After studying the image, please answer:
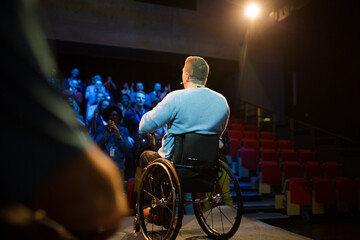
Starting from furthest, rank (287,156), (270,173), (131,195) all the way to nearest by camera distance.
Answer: (287,156) → (270,173) → (131,195)

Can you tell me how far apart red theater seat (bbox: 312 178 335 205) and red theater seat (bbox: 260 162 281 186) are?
437 mm

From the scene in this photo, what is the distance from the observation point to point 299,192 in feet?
10.8

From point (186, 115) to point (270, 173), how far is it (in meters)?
2.61

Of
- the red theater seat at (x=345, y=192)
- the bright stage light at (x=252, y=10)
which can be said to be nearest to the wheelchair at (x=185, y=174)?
the red theater seat at (x=345, y=192)

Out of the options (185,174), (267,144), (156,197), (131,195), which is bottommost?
(131,195)

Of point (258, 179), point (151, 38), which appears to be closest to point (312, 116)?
point (258, 179)

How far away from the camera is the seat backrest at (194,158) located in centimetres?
134

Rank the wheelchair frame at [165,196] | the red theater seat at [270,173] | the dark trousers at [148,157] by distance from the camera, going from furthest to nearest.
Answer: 1. the red theater seat at [270,173]
2. the dark trousers at [148,157]
3. the wheelchair frame at [165,196]

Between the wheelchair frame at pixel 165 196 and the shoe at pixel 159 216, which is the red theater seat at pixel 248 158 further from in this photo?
the shoe at pixel 159 216

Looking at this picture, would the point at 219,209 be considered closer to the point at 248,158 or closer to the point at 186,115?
the point at 186,115

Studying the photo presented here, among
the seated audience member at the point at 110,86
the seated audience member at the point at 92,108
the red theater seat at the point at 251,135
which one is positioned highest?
the seated audience member at the point at 110,86

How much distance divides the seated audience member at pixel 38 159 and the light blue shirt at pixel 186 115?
0.94m

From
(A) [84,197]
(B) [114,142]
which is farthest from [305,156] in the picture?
(A) [84,197]

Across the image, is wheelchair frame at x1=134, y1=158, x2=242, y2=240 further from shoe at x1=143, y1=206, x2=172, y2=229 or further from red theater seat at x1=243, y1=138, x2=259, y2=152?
red theater seat at x1=243, y1=138, x2=259, y2=152
